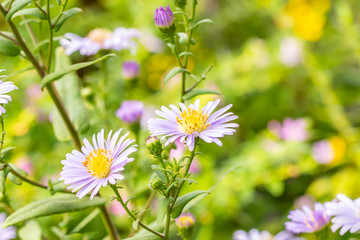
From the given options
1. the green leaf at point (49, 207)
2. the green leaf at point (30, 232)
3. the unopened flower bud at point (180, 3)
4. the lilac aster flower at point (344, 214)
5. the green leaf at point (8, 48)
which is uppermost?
the unopened flower bud at point (180, 3)

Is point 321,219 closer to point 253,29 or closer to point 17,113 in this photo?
point 17,113

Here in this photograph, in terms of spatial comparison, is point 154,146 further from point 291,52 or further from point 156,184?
point 291,52

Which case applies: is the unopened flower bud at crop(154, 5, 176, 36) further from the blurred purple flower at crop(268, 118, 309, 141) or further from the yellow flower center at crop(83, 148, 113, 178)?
the blurred purple flower at crop(268, 118, 309, 141)

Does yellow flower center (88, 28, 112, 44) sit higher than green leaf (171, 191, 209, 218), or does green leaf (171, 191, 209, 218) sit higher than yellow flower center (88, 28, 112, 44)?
yellow flower center (88, 28, 112, 44)

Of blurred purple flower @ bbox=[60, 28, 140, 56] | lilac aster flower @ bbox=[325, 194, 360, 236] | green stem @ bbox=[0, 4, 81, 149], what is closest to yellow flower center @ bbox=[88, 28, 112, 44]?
blurred purple flower @ bbox=[60, 28, 140, 56]

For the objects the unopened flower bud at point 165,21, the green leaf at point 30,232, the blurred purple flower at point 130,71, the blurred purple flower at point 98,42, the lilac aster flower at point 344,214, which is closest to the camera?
the lilac aster flower at point 344,214

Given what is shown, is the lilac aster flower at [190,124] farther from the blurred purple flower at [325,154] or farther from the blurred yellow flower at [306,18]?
the blurred yellow flower at [306,18]

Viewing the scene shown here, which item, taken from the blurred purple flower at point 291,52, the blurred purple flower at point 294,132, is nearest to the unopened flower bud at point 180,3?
the blurred purple flower at point 294,132

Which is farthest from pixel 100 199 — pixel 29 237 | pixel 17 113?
pixel 17 113
